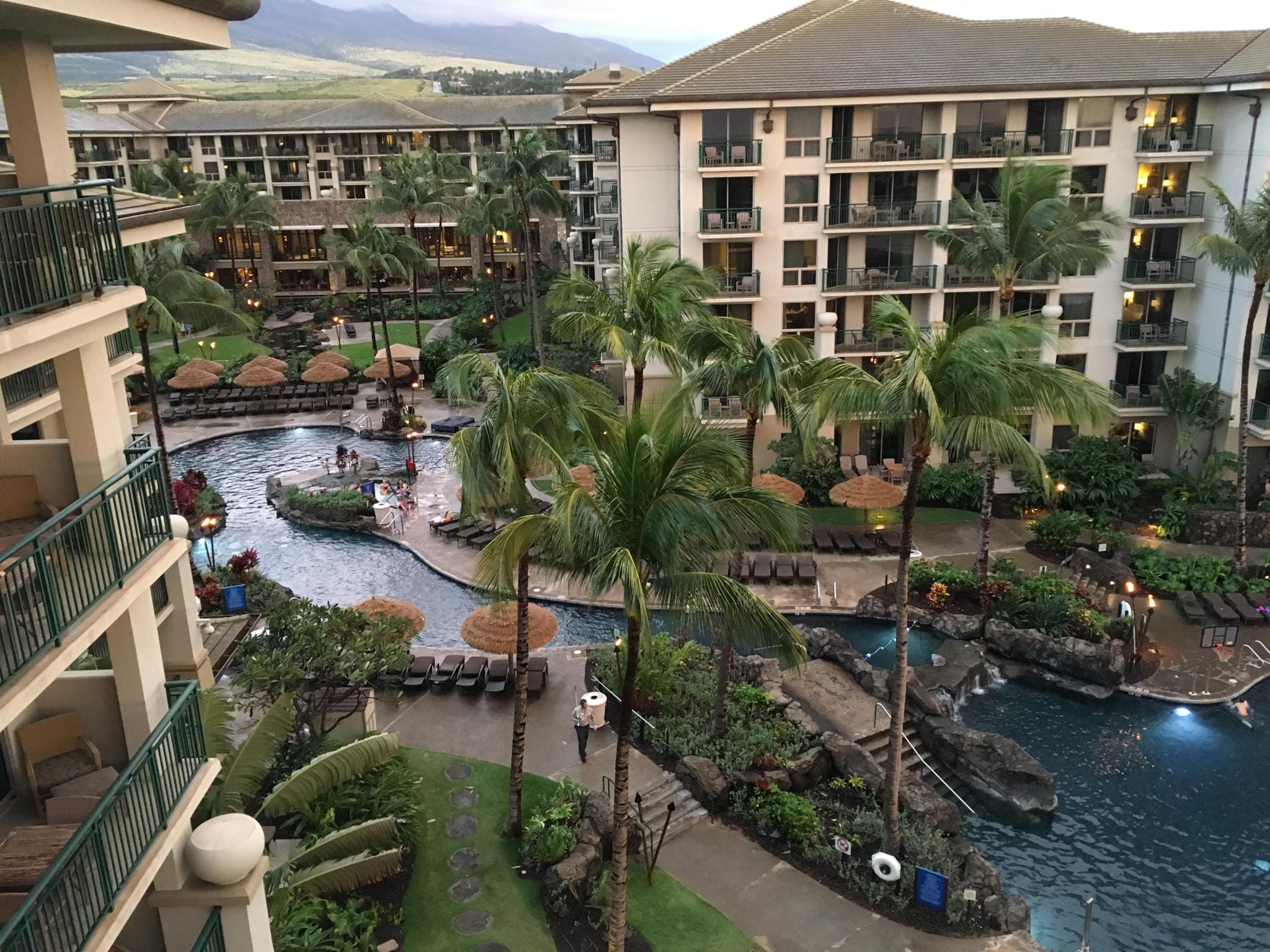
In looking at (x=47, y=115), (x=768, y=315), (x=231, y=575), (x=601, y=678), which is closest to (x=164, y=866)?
(x=47, y=115)

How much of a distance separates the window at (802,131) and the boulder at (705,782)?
23.9m

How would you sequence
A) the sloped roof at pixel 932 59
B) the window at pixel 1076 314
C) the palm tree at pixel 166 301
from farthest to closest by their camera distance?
the window at pixel 1076 314 → the sloped roof at pixel 932 59 → the palm tree at pixel 166 301

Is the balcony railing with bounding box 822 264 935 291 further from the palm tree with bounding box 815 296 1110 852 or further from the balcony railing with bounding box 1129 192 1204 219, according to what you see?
the palm tree with bounding box 815 296 1110 852

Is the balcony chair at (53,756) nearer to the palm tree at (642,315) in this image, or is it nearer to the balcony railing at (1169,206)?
the palm tree at (642,315)

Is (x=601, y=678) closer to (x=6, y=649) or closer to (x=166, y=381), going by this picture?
(x=6, y=649)

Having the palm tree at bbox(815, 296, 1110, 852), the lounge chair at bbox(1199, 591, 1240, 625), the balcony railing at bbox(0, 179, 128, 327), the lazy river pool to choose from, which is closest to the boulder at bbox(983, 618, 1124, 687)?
the lazy river pool

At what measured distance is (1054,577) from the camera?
27.8 metres

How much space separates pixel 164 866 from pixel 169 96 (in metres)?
101

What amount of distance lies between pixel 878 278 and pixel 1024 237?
33.0 feet

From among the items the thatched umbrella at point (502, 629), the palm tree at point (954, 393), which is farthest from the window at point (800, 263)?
the palm tree at point (954, 393)

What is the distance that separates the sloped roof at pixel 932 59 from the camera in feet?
112

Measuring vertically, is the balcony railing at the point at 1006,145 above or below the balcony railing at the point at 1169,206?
above

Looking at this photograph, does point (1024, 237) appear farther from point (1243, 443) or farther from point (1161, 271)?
point (1161, 271)

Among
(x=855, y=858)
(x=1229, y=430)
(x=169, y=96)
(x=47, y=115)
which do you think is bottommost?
(x=855, y=858)
